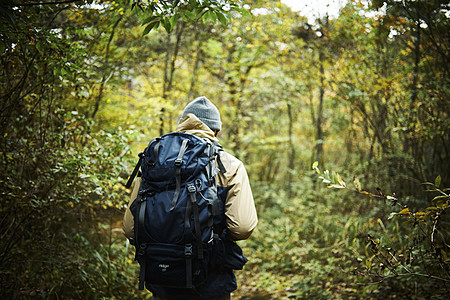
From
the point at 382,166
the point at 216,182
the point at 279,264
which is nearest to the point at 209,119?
the point at 216,182

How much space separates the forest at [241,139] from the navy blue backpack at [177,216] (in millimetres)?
950

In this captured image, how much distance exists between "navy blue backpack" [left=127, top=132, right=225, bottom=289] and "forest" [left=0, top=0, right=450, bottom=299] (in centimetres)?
95

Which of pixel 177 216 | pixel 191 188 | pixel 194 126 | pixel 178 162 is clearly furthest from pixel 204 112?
pixel 177 216

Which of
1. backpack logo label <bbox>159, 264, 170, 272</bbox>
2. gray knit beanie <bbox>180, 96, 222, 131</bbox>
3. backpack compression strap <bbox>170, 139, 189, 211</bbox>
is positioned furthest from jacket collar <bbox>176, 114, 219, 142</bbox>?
backpack logo label <bbox>159, 264, 170, 272</bbox>

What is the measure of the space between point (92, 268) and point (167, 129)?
4.28 metres

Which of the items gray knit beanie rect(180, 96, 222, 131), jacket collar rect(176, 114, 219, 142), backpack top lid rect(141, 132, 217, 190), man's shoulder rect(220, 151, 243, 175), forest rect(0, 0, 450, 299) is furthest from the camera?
forest rect(0, 0, 450, 299)

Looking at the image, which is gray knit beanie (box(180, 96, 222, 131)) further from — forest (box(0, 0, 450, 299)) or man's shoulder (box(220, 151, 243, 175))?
forest (box(0, 0, 450, 299))

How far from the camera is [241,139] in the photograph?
8977mm

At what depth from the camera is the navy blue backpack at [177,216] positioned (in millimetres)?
1938

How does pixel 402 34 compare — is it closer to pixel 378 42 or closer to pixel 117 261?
pixel 378 42

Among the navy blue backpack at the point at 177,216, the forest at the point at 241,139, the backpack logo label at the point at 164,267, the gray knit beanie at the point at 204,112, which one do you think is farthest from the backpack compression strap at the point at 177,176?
the forest at the point at 241,139

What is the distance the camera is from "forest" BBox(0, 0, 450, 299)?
3086 mm

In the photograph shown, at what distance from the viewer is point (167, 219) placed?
196 cm

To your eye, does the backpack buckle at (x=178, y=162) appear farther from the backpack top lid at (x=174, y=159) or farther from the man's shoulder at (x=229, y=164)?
the man's shoulder at (x=229, y=164)
